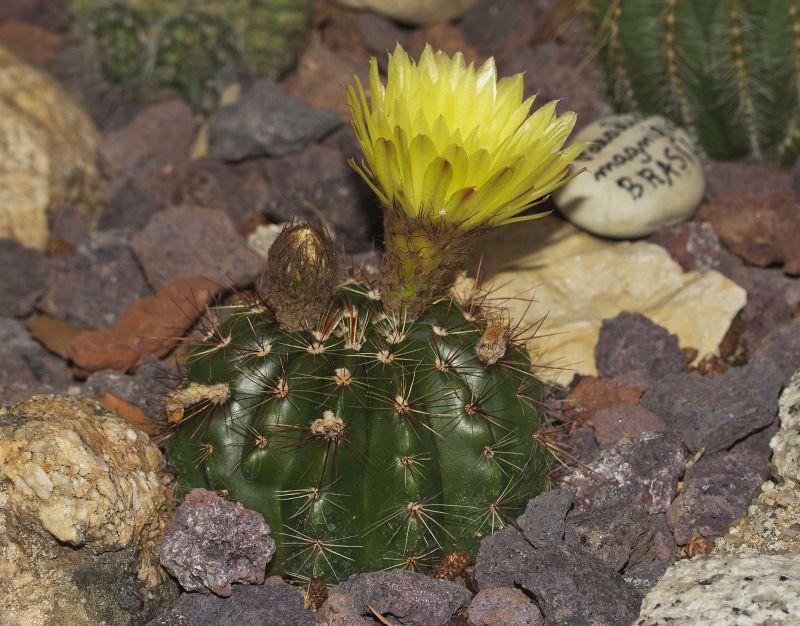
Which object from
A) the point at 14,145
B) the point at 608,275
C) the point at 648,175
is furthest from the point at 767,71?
the point at 14,145

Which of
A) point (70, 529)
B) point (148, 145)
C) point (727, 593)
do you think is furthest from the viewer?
point (148, 145)

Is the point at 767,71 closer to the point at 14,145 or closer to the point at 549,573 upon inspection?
the point at 549,573

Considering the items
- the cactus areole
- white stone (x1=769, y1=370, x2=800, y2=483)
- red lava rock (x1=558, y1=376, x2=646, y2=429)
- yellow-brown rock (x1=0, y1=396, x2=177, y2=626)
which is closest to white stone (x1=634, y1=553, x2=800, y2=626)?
white stone (x1=769, y1=370, x2=800, y2=483)

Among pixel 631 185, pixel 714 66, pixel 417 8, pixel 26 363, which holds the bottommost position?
pixel 26 363

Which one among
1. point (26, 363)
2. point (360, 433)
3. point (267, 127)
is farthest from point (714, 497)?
point (267, 127)

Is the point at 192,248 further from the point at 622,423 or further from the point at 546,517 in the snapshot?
the point at 546,517

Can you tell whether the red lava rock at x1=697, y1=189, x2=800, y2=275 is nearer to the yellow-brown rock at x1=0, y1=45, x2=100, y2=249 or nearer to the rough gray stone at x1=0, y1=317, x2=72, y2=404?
the rough gray stone at x1=0, y1=317, x2=72, y2=404

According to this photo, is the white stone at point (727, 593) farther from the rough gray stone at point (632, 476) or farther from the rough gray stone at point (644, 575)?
the rough gray stone at point (632, 476)
